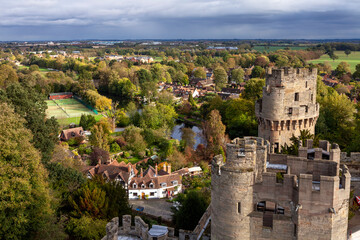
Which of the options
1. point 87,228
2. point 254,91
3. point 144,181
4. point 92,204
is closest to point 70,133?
point 144,181

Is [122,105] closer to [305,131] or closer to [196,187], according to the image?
[196,187]

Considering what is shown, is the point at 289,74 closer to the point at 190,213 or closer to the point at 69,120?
the point at 190,213

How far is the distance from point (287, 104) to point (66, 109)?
71850mm

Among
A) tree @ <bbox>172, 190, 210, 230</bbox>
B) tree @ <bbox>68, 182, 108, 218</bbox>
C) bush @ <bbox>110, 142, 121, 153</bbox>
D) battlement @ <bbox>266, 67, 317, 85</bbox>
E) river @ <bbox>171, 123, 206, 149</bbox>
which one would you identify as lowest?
river @ <bbox>171, 123, 206, 149</bbox>

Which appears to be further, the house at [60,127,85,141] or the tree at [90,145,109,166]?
the house at [60,127,85,141]

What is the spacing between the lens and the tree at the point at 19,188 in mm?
20516

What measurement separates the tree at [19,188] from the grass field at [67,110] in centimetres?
4496

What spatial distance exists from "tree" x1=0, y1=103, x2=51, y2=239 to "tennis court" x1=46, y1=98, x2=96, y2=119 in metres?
54.0

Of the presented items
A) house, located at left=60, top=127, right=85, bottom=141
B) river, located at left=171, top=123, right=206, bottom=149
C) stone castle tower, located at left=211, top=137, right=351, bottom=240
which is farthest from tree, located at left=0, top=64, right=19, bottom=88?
stone castle tower, located at left=211, top=137, right=351, bottom=240

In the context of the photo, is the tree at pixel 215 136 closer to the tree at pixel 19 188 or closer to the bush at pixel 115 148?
the bush at pixel 115 148

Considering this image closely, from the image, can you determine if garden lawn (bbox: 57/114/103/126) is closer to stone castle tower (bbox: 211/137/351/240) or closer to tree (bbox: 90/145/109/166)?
tree (bbox: 90/145/109/166)

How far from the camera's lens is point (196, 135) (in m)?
60.6

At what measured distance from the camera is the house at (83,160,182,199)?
3597 cm

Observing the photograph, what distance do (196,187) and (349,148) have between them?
1603 cm
